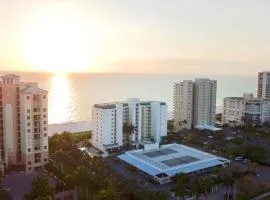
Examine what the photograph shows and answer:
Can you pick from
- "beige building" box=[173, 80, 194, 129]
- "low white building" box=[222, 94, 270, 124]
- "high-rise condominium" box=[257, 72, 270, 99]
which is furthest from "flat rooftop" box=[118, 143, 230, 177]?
"high-rise condominium" box=[257, 72, 270, 99]

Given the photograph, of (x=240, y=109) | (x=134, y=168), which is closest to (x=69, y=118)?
(x=240, y=109)

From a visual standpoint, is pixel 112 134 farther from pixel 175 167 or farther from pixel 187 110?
pixel 187 110

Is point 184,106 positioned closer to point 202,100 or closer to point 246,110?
point 202,100

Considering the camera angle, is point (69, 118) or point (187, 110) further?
point (69, 118)

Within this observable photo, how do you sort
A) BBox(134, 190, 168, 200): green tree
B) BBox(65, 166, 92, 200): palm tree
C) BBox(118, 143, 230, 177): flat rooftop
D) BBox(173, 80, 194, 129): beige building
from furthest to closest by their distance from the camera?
BBox(173, 80, 194, 129): beige building
BBox(118, 143, 230, 177): flat rooftop
BBox(65, 166, 92, 200): palm tree
BBox(134, 190, 168, 200): green tree

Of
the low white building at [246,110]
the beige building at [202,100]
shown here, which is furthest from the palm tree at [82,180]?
the low white building at [246,110]

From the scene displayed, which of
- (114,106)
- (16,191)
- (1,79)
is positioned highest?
(1,79)

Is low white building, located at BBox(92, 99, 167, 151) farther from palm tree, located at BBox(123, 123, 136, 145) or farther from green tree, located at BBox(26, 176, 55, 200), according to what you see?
green tree, located at BBox(26, 176, 55, 200)
